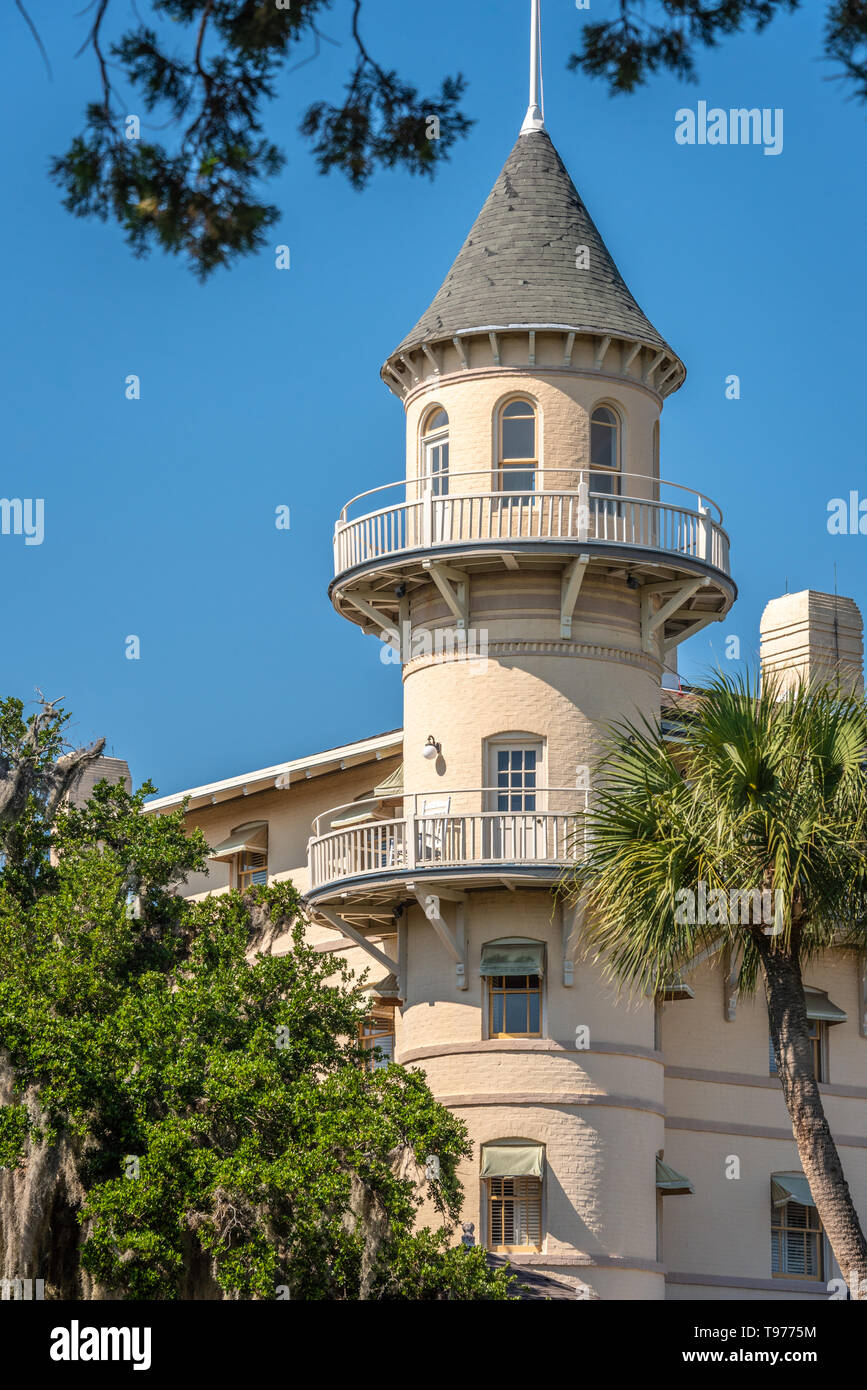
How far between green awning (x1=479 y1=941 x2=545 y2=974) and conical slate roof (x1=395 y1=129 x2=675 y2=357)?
958 centimetres

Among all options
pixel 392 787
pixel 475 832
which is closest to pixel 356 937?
pixel 392 787

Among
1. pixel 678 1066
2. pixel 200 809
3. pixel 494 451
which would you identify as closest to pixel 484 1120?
pixel 678 1066

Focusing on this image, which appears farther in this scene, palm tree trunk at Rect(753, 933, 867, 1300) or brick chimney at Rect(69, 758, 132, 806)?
brick chimney at Rect(69, 758, 132, 806)

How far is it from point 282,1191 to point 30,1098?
3806 mm

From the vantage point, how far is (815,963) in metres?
41.3

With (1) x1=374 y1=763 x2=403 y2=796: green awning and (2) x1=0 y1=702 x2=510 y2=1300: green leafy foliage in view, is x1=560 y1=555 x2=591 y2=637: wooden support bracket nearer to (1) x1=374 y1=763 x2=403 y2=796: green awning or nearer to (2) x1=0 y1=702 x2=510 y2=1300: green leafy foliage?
(1) x1=374 y1=763 x2=403 y2=796: green awning

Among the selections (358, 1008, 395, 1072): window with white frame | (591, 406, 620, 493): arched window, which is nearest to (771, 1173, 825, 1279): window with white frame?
(358, 1008, 395, 1072): window with white frame

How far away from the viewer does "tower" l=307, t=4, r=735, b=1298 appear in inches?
1400

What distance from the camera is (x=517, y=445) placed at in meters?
38.0

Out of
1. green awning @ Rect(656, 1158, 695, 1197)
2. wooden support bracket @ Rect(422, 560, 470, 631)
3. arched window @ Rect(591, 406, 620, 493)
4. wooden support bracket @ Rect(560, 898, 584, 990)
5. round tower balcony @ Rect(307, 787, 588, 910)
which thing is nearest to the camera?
round tower balcony @ Rect(307, 787, 588, 910)

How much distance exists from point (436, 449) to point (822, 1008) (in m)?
11.4

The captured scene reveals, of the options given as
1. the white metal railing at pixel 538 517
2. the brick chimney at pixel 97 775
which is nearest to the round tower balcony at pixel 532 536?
the white metal railing at pixel 538 517

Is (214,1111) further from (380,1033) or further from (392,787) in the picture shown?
(380,1033)
